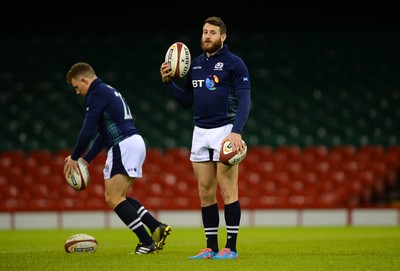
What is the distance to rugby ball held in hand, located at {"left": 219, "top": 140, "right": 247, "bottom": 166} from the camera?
6.21 meters

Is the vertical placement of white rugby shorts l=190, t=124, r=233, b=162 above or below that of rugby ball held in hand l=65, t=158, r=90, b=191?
above

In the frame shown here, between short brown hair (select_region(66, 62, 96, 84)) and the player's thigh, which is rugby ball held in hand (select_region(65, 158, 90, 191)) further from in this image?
short brown hair (select_region(66, 62, 96, 84))

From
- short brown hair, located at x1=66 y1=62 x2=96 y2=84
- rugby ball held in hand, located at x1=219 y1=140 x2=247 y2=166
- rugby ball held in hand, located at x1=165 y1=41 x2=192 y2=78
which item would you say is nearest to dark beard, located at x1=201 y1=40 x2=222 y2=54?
rugby ball held in hand, located at x1=165 y1=41 x2=192 y2=78

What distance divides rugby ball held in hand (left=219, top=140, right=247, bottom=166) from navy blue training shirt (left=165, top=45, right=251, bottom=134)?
0.29 m

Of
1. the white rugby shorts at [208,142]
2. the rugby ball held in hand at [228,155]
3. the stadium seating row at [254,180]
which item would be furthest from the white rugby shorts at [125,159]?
the stadium seating row at [254,180]

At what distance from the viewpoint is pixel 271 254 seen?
23.6ft

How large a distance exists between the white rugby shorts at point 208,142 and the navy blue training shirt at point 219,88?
2.0 inches

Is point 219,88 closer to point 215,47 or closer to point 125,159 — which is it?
point 215,47

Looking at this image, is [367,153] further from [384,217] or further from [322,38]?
[322,38]

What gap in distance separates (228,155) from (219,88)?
71 cm

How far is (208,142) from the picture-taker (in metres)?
6.61

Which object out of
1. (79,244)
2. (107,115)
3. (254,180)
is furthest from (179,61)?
(254,180)

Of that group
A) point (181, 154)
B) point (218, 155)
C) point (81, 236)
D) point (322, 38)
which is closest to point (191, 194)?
point (181, 154)

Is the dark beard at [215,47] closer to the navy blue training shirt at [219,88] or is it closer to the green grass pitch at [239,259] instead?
the navy blue training shirt at [219,88]
